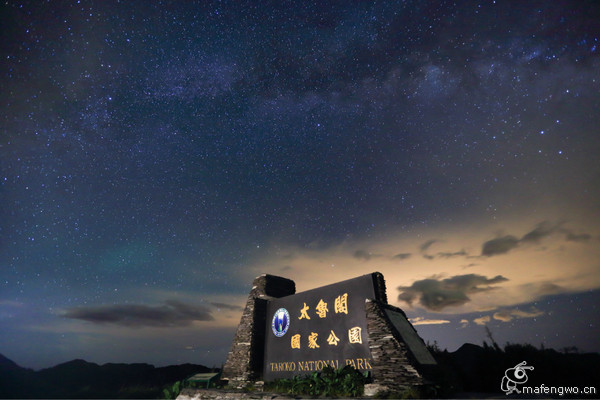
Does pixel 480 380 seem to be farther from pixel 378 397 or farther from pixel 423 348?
pixel 378 397

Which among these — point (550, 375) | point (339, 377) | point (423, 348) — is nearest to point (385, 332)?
point (423, 348)

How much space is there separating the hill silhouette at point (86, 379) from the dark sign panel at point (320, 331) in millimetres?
38320

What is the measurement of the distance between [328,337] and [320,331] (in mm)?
614

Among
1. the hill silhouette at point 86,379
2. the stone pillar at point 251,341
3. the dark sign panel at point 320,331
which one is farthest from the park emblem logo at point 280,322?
the hill silhouette at point 86,379

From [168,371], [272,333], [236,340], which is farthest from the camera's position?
[168,371]

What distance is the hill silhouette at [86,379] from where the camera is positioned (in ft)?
149

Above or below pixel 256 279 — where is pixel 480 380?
below

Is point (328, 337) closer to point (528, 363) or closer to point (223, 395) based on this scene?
point (223, 395)

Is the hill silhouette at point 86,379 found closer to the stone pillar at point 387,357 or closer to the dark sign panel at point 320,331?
the dark sign panel at point 320,331

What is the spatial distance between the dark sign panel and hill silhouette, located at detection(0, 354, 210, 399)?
126 ft

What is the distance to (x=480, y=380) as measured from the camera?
21562 mm

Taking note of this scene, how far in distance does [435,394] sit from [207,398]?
11.1 metres

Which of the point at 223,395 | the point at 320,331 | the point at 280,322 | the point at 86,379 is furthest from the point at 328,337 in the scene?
the point at 86,379

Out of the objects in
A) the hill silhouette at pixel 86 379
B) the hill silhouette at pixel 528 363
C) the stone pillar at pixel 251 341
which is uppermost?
the stone pillar at pixel 251 341
